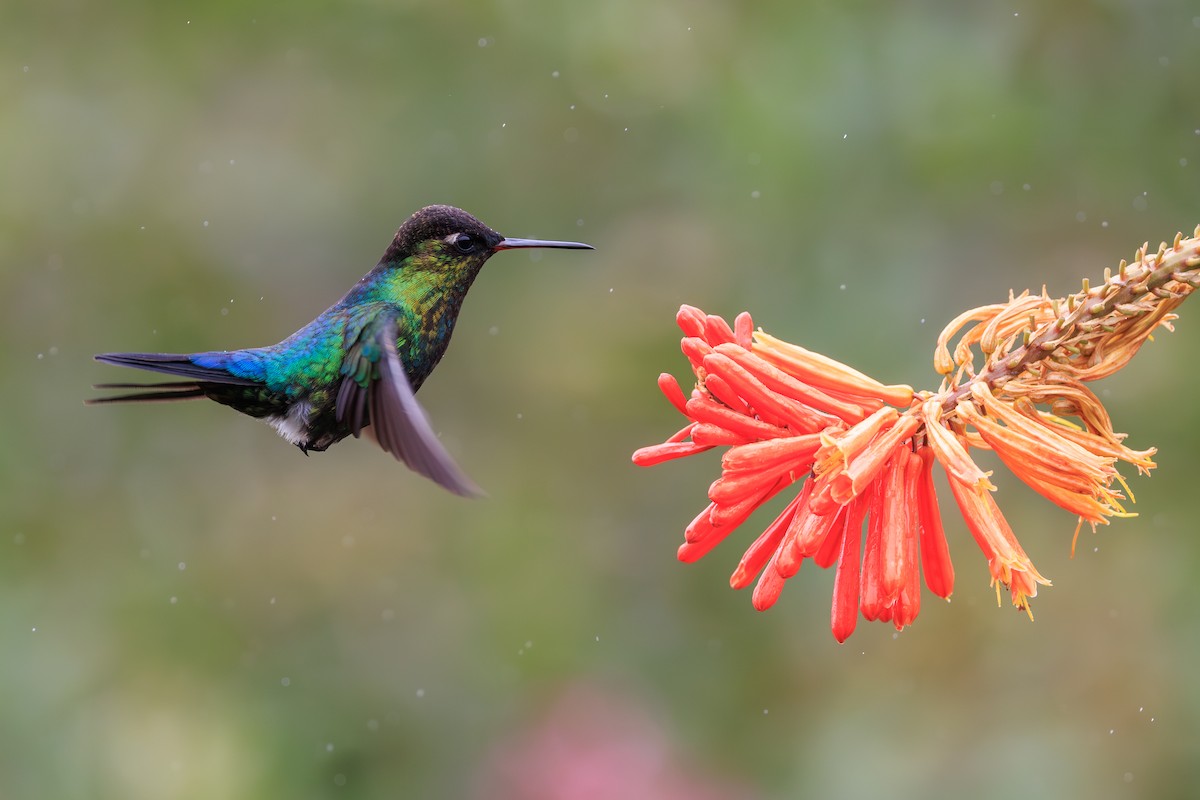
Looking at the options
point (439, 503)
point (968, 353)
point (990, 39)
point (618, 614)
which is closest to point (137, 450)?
point (439, 503)

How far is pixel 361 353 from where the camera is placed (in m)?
2.65

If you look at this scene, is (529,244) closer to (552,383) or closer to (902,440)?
(902,440)

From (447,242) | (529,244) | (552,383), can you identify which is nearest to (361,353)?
(447,242)

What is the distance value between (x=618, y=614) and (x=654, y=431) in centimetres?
78

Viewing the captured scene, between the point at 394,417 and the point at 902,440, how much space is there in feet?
2.87

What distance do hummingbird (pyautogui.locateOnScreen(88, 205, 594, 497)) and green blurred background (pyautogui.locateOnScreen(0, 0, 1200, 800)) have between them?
6.40 ft

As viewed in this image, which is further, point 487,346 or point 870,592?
point 487,346

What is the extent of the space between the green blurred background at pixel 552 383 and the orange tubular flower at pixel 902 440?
237 cm

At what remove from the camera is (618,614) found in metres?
5.41

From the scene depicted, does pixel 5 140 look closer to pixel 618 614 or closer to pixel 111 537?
pixel 111 537

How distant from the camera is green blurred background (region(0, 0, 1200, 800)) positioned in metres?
4.52

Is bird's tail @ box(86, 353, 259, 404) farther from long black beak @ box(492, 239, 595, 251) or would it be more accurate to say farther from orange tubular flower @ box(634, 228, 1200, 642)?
orange tubular flower @ box(634, 228, 1200, 642)

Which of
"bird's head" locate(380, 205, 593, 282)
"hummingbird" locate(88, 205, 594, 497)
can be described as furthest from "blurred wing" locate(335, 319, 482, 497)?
"bird's head" locate(380, 205, 593, 282)

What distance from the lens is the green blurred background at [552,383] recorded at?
178 inches
